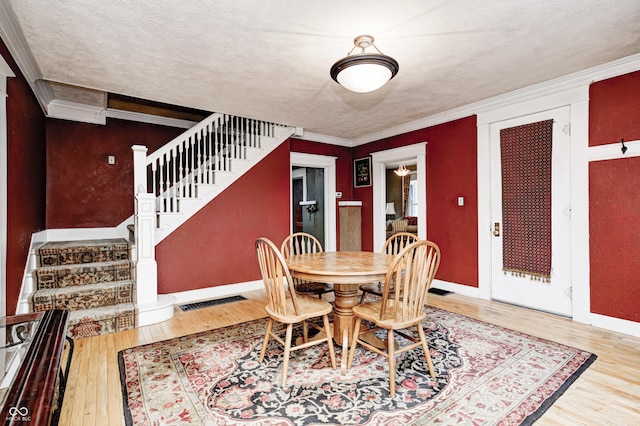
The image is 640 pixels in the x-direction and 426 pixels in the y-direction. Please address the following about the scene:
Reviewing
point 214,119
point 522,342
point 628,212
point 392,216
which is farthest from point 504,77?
point 392,216

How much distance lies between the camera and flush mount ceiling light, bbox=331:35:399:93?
216 cm

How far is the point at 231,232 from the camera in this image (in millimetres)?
4461

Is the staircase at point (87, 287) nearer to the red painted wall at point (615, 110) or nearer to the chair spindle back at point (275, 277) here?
the chair spindle back at point (275, 277)

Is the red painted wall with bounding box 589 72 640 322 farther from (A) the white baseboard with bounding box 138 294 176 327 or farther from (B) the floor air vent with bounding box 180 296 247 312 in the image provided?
(A) the white baseboard with bounding box 138 294 176 327

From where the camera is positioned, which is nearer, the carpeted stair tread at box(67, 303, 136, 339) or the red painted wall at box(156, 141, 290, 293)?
the carpeted stair tread at box(67, 303, 136, 339)

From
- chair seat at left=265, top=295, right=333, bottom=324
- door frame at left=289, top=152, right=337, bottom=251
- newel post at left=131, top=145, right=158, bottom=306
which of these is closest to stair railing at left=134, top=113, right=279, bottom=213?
newel post at left=131, top=145, right=158, bottom=306

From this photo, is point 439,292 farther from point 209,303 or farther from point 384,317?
point 209,303

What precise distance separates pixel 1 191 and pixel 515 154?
4.83 meters

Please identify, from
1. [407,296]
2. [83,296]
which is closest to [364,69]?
[407,296]

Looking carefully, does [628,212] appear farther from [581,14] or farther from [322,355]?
[322,355]

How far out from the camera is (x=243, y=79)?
10.3 ft

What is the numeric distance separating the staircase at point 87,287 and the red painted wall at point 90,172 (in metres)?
1.02

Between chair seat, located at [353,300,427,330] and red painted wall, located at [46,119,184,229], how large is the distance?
3957 millimetres

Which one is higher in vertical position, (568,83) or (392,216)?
(568,83)
